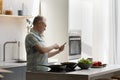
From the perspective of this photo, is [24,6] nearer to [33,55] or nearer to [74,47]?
[74,47]

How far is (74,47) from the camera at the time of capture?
19.3 feet

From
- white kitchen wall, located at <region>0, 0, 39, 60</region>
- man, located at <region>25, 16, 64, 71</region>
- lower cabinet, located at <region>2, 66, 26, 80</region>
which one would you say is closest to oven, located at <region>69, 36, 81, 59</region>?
white kitchen wall, located at <region>0, 0, 39, 60</region>

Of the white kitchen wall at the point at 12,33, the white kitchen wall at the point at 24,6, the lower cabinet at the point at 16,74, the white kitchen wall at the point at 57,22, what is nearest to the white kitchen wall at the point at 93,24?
the white kitchen wall at the point at 57,22

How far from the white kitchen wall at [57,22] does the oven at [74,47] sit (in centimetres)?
12

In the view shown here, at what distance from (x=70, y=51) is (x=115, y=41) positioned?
1.69 meters

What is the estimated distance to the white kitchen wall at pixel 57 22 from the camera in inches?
225

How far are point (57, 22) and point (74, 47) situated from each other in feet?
2.00

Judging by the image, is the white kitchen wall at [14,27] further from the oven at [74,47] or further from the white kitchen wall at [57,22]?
the oven at [74,47]

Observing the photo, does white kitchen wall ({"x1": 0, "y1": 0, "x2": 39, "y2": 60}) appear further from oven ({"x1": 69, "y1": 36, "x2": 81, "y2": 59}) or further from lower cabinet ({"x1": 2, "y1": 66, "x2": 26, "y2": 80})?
oven ({"x1": 69, "y1": 36, "x2": 81, "y2": 59})

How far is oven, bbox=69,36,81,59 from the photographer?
5780 millimetres

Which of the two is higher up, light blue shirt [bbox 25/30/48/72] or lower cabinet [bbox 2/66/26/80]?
light blue shirt [bbox 25/30/48/72]

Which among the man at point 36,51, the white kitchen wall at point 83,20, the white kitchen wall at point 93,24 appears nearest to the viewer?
the man at point 36,51

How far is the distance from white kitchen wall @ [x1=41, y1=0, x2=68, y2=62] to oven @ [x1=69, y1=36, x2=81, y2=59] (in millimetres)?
123

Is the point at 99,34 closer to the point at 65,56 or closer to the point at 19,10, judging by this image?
the point at 65,56
